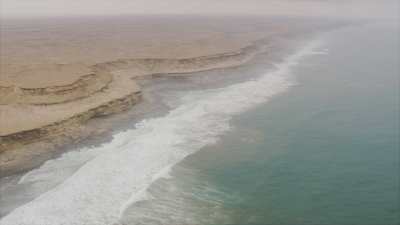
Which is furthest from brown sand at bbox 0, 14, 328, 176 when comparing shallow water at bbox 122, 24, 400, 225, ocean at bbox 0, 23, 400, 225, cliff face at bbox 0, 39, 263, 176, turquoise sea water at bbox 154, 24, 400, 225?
turquoise sea water at bbox 154, 24, 400, 225

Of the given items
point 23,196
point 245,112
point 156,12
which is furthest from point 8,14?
point 23,196

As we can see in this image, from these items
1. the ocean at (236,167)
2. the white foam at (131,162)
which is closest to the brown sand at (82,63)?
the ocean at (236,167)

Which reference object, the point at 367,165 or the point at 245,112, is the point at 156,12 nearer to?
the point at 245,112

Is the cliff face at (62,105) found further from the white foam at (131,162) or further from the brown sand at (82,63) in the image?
the white foam at (131,162)

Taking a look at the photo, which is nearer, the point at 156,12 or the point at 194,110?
the point at 194,110

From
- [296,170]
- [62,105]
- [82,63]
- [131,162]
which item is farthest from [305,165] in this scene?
[82,63]

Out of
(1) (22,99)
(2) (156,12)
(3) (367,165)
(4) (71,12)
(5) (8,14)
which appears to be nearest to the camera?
(3) (367,165)

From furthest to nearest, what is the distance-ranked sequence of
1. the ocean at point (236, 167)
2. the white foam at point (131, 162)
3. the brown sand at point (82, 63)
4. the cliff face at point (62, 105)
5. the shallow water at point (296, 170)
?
the brown sand at point (82, 63) < the cliff face at point (62, 105) < the white foam at point (131, 162) < the ocean at point (236, 167) < the shallow water at point (296, 170)
